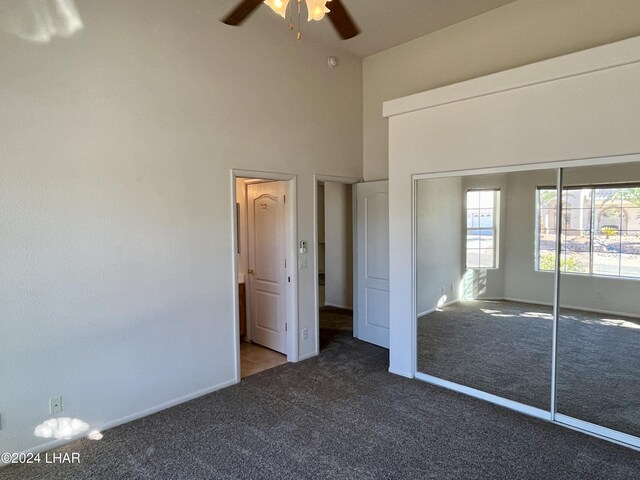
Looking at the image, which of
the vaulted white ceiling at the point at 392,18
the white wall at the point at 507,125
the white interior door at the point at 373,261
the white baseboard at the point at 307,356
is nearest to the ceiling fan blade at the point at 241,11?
the vaulted white ceiling at the point at 392,18

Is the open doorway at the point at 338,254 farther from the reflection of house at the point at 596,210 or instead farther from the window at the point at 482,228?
the reflection of house at the point at 596,210

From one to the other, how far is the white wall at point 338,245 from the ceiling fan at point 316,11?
13.6 feet

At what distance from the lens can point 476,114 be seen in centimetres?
340

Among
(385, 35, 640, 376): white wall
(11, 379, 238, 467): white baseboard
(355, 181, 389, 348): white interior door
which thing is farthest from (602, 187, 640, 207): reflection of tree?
(11, 379, 238, 467): white baseboard

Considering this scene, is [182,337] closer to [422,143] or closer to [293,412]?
[293,412]

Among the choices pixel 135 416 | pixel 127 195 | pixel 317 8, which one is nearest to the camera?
pixel 317 8

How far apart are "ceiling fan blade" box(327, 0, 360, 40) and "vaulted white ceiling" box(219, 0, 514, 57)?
1.55 m

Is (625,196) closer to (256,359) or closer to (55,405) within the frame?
(256,359)

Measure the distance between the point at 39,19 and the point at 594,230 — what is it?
4.28 m

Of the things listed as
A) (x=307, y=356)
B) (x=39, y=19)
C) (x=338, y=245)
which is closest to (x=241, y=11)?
(x=39, y=19)

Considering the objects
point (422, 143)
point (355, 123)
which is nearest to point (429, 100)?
point (422, 143)

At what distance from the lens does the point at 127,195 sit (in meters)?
3.11

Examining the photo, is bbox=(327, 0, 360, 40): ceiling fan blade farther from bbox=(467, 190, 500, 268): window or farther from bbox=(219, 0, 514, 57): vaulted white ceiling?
bbox=(467, 190, 500, 268): window

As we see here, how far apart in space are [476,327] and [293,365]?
76.7 inches
